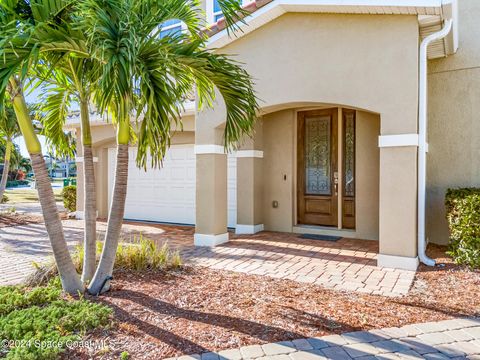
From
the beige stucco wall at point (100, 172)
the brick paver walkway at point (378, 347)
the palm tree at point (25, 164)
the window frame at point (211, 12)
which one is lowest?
the brick paver walkway at point (378, 347)

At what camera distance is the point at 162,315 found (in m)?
4.14

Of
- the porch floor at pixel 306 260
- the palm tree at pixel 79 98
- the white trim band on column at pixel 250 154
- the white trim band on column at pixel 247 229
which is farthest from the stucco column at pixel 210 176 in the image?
the palm tree at pixel 79 98

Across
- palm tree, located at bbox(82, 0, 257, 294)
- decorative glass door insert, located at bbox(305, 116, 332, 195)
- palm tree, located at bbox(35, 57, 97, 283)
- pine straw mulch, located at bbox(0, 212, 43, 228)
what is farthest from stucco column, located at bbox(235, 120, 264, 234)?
pine straw mulch, located at bbox(0, 212, 43, 228)

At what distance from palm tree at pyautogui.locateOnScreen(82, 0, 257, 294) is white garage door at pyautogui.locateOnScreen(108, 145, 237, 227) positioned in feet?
19.4

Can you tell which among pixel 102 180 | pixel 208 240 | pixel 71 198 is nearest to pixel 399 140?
pixel 208 240

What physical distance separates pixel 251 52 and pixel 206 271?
15.0ft

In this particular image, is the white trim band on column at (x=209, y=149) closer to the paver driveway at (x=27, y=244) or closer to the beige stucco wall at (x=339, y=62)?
the beige stucco wall at (x=339, y=62)

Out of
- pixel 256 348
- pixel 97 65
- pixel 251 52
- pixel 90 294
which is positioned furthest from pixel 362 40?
pixel 90 294

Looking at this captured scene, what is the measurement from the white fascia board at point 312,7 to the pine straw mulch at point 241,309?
12.5ft

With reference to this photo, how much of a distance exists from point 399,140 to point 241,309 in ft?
12.8

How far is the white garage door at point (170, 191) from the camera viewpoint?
11.5 m

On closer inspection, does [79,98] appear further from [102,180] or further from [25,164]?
[25,164]

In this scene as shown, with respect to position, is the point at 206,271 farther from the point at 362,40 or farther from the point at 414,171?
the point at 362,40

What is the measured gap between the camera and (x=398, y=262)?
6.17 m
